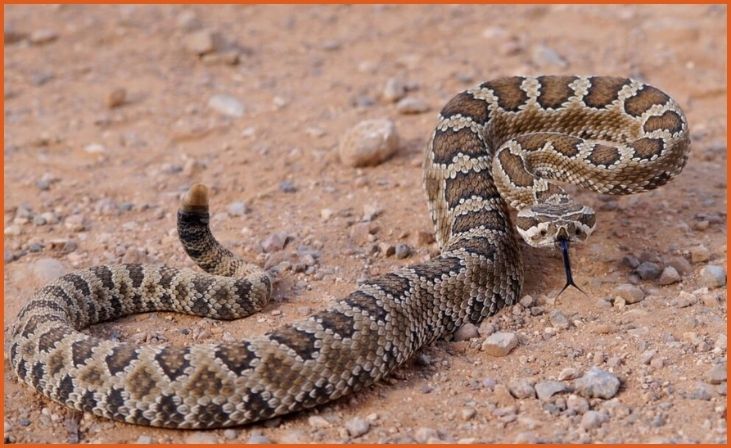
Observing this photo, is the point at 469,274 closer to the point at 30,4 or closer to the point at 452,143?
the point at 452,143

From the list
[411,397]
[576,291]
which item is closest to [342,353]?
[411,397]

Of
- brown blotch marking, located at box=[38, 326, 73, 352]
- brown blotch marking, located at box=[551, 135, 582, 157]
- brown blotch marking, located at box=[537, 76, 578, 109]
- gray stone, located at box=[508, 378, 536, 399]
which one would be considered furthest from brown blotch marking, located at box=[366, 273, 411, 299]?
brown blotch marking, located at box=[537, 76, 578, 109]

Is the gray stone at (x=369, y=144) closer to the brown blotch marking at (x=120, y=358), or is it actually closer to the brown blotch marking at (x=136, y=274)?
the brown blotch marking at (x=136, y=274)

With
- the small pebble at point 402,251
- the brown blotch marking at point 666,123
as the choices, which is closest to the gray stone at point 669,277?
the brown blotch marking at point 666,123

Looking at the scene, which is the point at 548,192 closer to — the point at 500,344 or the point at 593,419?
the point at 500,344

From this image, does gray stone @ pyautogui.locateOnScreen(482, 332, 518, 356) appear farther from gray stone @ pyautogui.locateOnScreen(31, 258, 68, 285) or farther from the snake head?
gray stone @ pyautogui.locateOnScreen(31, 258, 68, 285)
